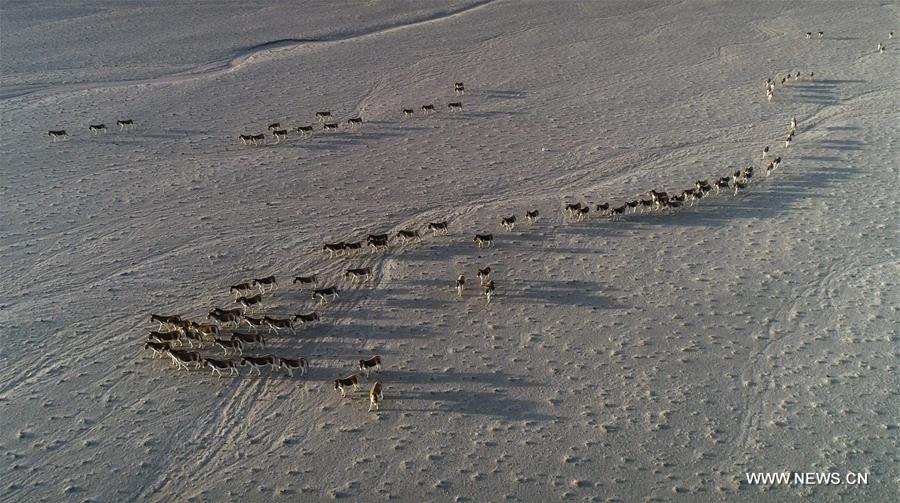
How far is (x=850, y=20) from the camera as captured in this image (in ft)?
131

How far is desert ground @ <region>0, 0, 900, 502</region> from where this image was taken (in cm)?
1263

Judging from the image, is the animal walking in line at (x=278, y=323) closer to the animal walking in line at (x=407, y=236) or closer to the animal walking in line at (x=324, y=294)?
the animal walking in line at (x=324, y=294)

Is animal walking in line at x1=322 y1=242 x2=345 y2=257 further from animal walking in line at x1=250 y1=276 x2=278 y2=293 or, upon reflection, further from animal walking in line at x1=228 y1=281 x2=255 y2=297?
animal walking in line at x1=228 y1=281 x2=255 y2=297

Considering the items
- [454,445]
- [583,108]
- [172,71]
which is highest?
[172,71]

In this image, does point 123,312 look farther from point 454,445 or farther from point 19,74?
point 19,74

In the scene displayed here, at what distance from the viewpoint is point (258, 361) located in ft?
48.7

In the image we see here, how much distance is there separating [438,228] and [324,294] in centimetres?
431

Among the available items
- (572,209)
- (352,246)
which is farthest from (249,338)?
(572,209)

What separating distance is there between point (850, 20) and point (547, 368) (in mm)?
36229

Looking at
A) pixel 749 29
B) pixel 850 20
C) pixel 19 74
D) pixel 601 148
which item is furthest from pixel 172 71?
pixel 850 20

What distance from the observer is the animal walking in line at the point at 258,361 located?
14.8 m

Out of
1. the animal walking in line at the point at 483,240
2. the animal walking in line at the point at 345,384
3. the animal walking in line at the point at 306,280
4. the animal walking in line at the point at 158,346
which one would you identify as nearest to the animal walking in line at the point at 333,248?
the animal walking in line at the point at 306,280

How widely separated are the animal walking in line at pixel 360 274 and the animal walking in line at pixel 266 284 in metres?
1.87

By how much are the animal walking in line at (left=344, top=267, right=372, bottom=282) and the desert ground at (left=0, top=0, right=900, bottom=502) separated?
0.42 meters
